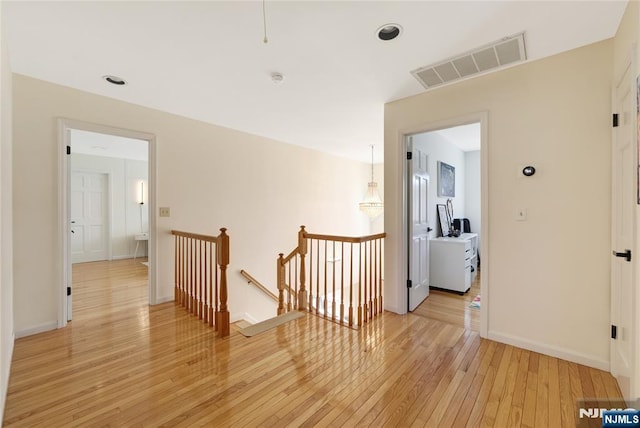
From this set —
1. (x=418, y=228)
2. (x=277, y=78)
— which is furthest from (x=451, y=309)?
(x=277, y=78)

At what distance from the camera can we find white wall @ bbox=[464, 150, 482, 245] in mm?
5590

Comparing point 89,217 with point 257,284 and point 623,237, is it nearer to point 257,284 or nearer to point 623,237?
point 257,284

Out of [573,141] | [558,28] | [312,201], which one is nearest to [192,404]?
[573,141]

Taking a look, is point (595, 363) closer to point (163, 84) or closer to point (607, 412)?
point (607, 412)

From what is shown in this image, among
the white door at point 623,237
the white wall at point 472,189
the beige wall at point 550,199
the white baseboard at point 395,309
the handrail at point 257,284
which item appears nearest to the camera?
the white door at point 623,237

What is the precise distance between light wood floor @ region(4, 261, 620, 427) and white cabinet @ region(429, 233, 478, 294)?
131 centimetres

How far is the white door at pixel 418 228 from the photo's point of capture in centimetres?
317

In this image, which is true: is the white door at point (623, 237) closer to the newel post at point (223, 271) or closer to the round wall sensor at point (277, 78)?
the round wall sensor at point (277, 78)

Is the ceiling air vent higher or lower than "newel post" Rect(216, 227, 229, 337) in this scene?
higher

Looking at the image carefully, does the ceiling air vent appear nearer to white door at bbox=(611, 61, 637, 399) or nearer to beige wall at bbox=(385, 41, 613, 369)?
beige wall at bbox=(385, 41, 613, 369)

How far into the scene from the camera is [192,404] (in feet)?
5.55

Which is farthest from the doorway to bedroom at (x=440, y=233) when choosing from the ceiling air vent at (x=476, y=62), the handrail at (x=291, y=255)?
the handrail at (x=291, y=255)

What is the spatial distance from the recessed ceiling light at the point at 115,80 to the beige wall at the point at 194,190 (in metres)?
0.45

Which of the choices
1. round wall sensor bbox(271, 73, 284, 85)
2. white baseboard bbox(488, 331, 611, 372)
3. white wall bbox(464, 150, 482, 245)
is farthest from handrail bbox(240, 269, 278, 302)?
white wall bbox(464, 150, 482, 245)
